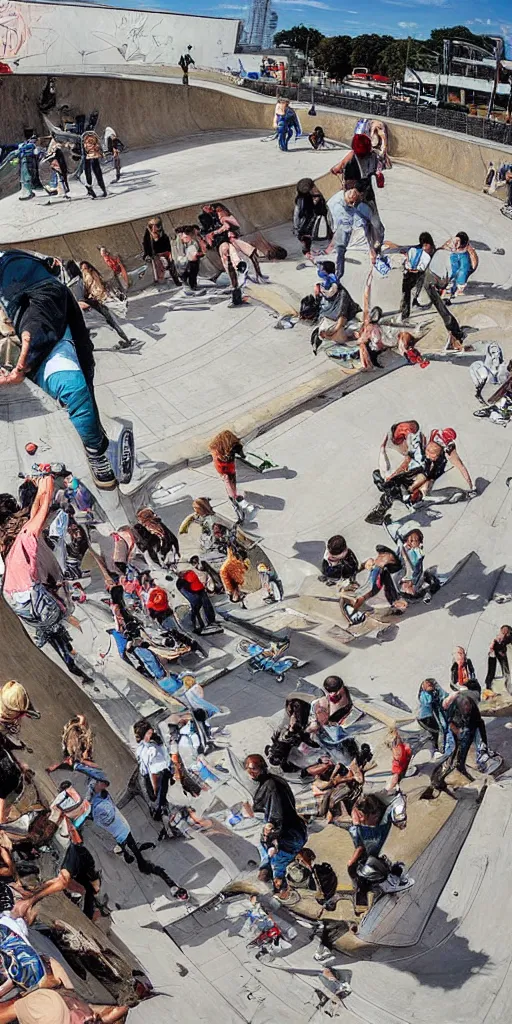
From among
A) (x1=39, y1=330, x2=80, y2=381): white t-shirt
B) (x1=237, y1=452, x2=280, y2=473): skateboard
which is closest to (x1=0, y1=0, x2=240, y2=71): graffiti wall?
(x1=237, y1=452, x2=280, y2=473): skateboard

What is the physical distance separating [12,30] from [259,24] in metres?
22.7

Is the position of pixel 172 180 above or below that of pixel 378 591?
above

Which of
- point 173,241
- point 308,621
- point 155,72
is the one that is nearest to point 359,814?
point 308,621

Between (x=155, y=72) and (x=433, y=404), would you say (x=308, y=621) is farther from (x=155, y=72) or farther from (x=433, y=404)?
(x=155, y=72)

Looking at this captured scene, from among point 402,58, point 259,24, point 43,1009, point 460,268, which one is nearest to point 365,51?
point 402,58

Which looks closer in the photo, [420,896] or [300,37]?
[420,896]

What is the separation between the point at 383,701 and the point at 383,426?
6075 millimetres

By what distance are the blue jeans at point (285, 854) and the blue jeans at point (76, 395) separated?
533 cm

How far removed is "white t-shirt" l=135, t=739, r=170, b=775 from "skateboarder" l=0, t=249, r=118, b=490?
4.15 m

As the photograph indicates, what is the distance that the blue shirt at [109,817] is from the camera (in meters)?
8.47

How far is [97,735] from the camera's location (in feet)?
32.0

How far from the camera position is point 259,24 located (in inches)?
2277

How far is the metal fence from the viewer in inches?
1183

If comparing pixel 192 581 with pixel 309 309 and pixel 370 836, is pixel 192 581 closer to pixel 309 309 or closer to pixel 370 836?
pixel 370 836
